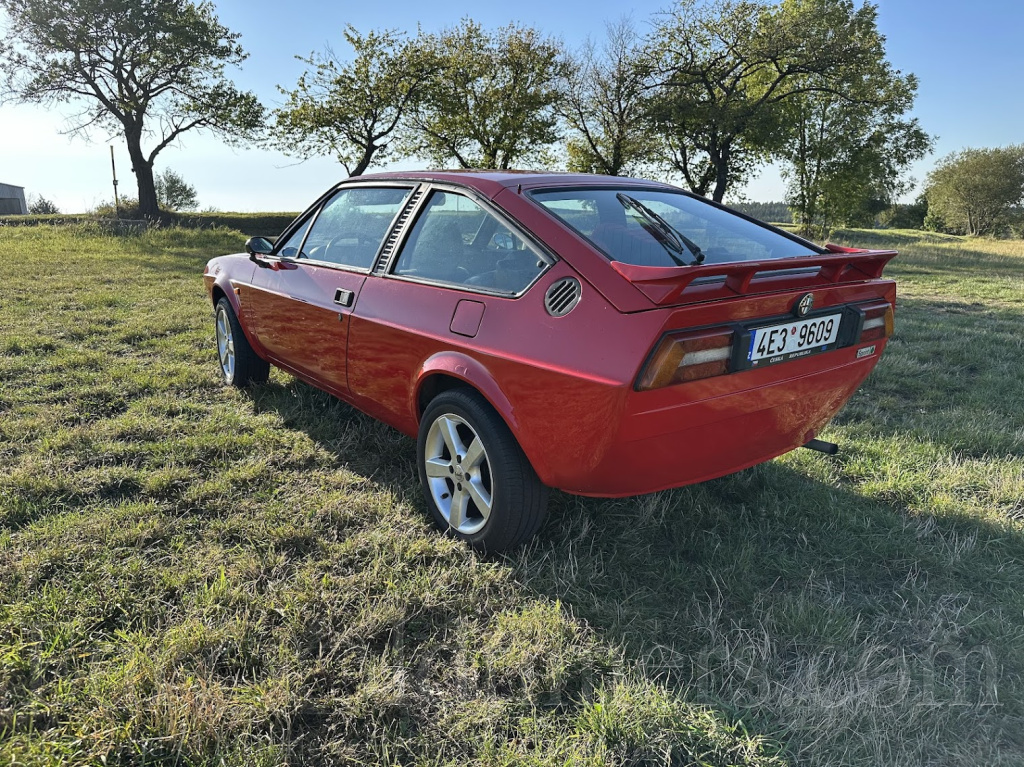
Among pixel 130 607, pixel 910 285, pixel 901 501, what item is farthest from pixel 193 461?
pixel 910 285

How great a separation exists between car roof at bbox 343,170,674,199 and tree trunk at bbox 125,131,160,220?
2373 centimetres

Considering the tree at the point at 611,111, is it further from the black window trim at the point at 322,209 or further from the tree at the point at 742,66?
the black window trim at the point at 322,209

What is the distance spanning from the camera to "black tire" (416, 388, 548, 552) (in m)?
2.37

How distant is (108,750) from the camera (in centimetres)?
163

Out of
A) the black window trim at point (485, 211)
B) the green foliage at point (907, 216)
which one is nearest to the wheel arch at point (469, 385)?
the black window trim at point (485, 211)

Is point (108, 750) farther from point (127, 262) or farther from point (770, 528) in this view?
point (127, 262)

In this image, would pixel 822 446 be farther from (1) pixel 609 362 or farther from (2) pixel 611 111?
(2) pixel 611 111

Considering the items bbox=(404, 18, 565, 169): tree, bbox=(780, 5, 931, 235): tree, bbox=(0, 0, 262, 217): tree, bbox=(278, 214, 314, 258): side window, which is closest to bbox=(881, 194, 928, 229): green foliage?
bbox=(780, 5, 931, 235): tree

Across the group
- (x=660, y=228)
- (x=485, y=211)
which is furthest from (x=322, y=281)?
(x=660, y=228)

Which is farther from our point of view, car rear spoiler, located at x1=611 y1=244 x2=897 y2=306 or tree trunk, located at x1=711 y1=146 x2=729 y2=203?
tree trunk, located at x1=711 y1=146 x2=729 y2=203

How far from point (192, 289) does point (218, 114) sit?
17.3 meters

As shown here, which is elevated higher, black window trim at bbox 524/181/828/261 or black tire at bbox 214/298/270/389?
black window trim at bbox 524/181/828/261

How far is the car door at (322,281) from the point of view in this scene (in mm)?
3197

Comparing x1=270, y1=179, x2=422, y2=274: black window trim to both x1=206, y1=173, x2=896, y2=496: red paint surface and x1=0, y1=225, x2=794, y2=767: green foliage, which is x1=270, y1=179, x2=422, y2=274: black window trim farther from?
x1=0, y1=225, x2=794, y2=767: green foliage
